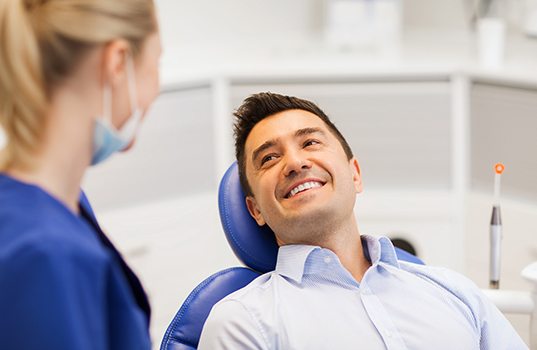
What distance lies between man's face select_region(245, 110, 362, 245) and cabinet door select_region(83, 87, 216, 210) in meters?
1.03

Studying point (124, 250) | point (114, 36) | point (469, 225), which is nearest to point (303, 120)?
point (114, 36)

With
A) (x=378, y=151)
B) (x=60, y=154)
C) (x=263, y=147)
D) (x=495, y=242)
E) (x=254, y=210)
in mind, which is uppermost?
(x=60, y=154)

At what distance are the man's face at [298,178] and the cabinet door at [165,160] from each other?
103cm

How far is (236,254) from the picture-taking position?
1952mm

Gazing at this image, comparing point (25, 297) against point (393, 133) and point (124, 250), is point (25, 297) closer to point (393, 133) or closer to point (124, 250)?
point (124, 250)

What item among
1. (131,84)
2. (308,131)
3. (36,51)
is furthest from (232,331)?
(36,51)

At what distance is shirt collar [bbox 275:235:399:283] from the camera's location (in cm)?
184

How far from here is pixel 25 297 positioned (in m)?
1.13

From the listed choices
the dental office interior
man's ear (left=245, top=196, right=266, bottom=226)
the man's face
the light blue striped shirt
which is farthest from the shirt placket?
the dental office interior

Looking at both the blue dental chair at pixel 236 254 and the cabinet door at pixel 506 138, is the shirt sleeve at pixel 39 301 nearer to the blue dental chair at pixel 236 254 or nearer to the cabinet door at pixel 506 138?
the blue dental chair at pixel 236 254

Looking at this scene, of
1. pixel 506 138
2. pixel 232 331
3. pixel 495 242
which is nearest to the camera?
pixel 232 331

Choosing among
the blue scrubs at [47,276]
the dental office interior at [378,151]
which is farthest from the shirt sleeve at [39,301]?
the dental office interior at [378,151]

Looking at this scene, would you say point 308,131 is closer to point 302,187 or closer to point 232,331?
point 302,187

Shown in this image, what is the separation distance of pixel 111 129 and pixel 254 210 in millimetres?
725
